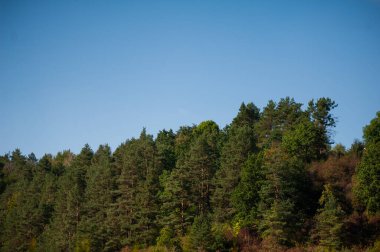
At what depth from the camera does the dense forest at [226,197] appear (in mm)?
53875

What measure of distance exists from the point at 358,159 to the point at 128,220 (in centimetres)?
3676

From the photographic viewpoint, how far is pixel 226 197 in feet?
213

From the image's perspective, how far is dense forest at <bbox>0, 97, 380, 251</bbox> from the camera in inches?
2121

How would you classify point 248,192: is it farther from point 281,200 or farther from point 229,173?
point 229,173

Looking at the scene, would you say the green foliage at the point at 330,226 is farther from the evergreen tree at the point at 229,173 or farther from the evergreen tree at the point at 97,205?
the evergreen tree at the point at 97,205

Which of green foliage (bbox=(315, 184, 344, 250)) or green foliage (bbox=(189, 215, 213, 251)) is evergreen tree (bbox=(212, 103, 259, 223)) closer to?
green foliage (bbox=(189, 215, 213, 251))

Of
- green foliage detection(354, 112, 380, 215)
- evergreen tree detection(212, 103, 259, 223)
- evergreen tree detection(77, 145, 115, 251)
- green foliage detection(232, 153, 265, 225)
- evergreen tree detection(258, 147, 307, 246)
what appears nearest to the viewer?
green foliage detection(354, 112, 380, 215)

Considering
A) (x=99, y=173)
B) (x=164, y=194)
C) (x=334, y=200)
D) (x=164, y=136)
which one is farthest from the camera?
(x=164, y=136)

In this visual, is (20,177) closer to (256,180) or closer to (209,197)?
(209,197)

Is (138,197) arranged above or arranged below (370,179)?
above

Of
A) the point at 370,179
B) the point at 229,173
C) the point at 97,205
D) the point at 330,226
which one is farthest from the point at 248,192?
the point at 97,205

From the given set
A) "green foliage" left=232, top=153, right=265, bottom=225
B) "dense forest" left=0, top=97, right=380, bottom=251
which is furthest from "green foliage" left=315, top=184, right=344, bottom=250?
"green foliage" left=232, top=153, right=265, bottom=225

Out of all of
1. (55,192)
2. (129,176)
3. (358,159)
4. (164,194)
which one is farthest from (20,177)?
(358,159)

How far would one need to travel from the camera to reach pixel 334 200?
52031mm
